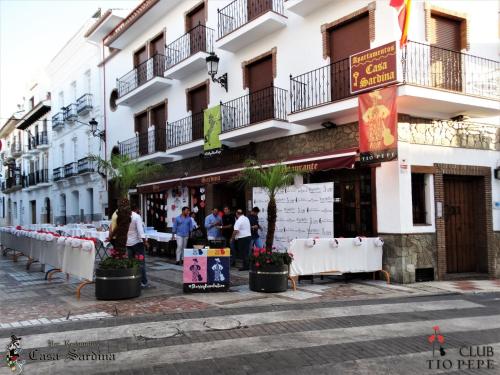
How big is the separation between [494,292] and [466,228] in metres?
2.78

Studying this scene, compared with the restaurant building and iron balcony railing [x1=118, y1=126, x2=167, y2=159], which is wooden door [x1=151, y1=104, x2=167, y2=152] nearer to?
iron balcony railing [x1=118, y1=126, x2=167, y2=159]

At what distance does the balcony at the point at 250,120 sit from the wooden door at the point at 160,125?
1.70 m

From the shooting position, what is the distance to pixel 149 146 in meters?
20.3

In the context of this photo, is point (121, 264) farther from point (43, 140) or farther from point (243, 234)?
point (43, 140)

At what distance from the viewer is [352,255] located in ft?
35.1

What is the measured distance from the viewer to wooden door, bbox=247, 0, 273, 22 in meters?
13.9

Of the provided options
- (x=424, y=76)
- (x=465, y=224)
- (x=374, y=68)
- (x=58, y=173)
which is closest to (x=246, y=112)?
(x=374, y=68)

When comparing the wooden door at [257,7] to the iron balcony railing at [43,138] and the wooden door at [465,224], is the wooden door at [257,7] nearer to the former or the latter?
the wooden door at [465,224]

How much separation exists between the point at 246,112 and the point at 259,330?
962 cm

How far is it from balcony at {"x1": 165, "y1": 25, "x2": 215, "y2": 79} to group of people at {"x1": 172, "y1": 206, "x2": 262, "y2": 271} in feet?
18.5

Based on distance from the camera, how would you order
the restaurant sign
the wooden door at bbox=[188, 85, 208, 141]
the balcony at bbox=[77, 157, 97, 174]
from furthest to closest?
the balcony at bbox=[77, 157, 97, 174] < the wooden door at bbox=[188, 85, 208, 141] < the restaurant sign

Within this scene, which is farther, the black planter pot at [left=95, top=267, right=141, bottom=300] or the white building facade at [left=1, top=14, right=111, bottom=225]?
the white building facade at [left=1, top=14, right=111, bottom=225]

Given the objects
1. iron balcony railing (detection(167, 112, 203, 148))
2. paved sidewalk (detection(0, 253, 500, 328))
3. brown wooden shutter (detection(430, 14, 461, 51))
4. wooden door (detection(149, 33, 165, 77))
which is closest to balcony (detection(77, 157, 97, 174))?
wooden door (detection(149, 33, 165, 77))

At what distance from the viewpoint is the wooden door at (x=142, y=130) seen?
67.6 ft
